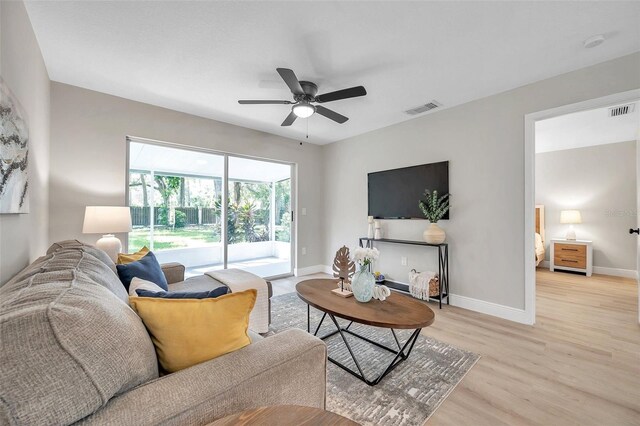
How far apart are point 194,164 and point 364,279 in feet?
9.99

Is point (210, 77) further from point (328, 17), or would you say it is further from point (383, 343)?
point (383, 343)

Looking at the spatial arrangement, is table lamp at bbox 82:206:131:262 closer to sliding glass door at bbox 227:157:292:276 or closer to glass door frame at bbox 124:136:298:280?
glass door frame at bbox 124:136:298:280

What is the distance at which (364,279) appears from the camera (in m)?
2.03

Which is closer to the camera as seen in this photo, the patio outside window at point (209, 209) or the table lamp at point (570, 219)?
the patio outside window at point (209, 209)

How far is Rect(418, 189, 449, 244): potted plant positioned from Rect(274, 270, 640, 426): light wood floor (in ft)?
2.90

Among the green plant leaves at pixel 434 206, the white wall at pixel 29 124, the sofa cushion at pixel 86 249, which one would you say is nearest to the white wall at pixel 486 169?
the green plant leaves at pixel 434 206

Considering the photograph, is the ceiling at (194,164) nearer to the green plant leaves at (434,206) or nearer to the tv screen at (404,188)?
the tv screen at (404,188)

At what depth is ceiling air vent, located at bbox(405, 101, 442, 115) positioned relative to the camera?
3.26 metres

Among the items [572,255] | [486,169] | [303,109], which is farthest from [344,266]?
[572,255]

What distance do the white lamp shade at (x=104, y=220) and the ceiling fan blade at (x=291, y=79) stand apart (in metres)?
2.12

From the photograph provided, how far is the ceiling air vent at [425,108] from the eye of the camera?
3.26m

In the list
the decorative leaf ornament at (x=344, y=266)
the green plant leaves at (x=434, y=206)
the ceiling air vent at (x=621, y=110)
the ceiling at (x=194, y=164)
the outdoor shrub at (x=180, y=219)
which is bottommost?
the decorative leaf ornament at (x=344, y=266)

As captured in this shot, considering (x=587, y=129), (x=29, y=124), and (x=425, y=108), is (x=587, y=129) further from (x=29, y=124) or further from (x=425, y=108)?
(x=29, y=124)

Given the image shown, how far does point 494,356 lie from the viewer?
216 centimetres
